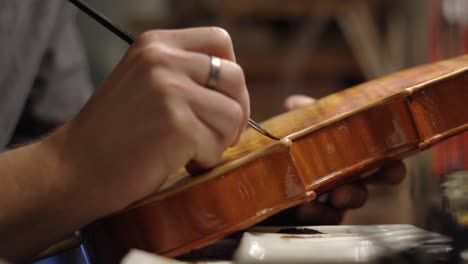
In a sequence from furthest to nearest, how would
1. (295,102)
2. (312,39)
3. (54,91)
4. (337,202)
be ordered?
(312,39), (54,91), (295,102), (337,202)

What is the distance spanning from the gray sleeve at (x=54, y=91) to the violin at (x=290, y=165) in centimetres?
51

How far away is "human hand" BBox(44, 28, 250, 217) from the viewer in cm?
41

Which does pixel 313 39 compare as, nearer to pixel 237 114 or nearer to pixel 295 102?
pixel 295 102

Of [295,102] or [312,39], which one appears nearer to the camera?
[295,102]

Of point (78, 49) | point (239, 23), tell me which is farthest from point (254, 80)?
point (78, 49)

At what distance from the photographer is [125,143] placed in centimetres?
41

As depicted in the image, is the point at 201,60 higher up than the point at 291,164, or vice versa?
the point at 201,60

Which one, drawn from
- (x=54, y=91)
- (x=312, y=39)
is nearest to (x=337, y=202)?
(x=54, y=91)

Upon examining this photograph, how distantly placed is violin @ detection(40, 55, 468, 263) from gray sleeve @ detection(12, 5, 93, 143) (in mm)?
506

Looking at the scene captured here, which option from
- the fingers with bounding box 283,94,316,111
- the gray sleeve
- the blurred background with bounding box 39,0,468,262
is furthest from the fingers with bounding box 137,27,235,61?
the blurred background with bounding box 39,0,468,262

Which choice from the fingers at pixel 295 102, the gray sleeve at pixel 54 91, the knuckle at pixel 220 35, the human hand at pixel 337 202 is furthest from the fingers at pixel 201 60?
the gray sleeve at pixel 54 91

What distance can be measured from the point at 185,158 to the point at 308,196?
118 millimetres

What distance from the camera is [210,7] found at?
79.6 inches

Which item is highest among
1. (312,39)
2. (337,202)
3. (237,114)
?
(312,39)
